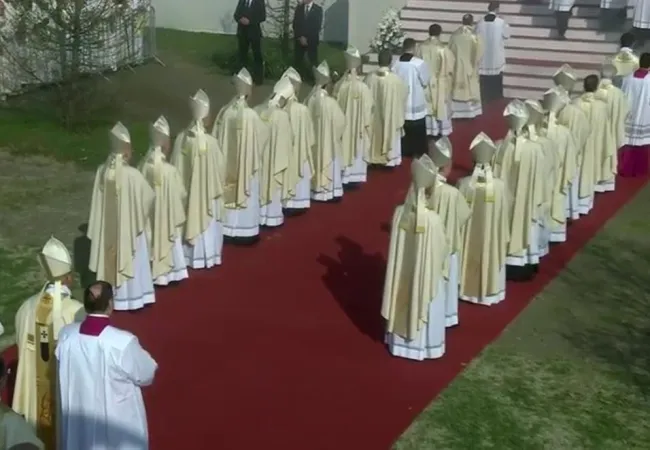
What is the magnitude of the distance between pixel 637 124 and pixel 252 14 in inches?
341

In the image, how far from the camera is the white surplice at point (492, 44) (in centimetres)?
1934

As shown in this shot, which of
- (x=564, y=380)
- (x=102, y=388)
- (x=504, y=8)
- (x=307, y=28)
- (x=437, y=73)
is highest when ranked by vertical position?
(x=504, y=8)

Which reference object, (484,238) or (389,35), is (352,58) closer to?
(484,238)

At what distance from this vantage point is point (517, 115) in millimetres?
11414

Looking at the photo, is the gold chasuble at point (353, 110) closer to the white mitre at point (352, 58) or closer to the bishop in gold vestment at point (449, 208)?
the white mitre at point (352, 58)

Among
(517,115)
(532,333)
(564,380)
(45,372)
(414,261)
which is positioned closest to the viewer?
(45,372)

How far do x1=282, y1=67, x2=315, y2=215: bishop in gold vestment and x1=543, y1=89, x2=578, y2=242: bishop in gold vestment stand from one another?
9.36 feet

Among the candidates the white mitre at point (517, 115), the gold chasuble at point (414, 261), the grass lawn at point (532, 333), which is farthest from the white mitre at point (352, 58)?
the gold chasuble at point (414, 261)

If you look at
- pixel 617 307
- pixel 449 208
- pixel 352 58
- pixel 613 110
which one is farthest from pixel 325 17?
pixel 449 208

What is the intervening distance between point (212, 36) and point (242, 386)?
19.0 metres

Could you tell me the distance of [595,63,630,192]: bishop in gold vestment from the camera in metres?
14.6

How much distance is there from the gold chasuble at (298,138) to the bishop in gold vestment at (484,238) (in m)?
2.72

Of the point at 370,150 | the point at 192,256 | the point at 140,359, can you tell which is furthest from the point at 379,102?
the point at 140,359

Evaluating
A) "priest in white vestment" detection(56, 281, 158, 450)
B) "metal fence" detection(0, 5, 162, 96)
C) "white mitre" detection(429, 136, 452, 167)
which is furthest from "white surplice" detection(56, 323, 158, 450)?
"metal fence" detection(0, 5, 162, 96)
